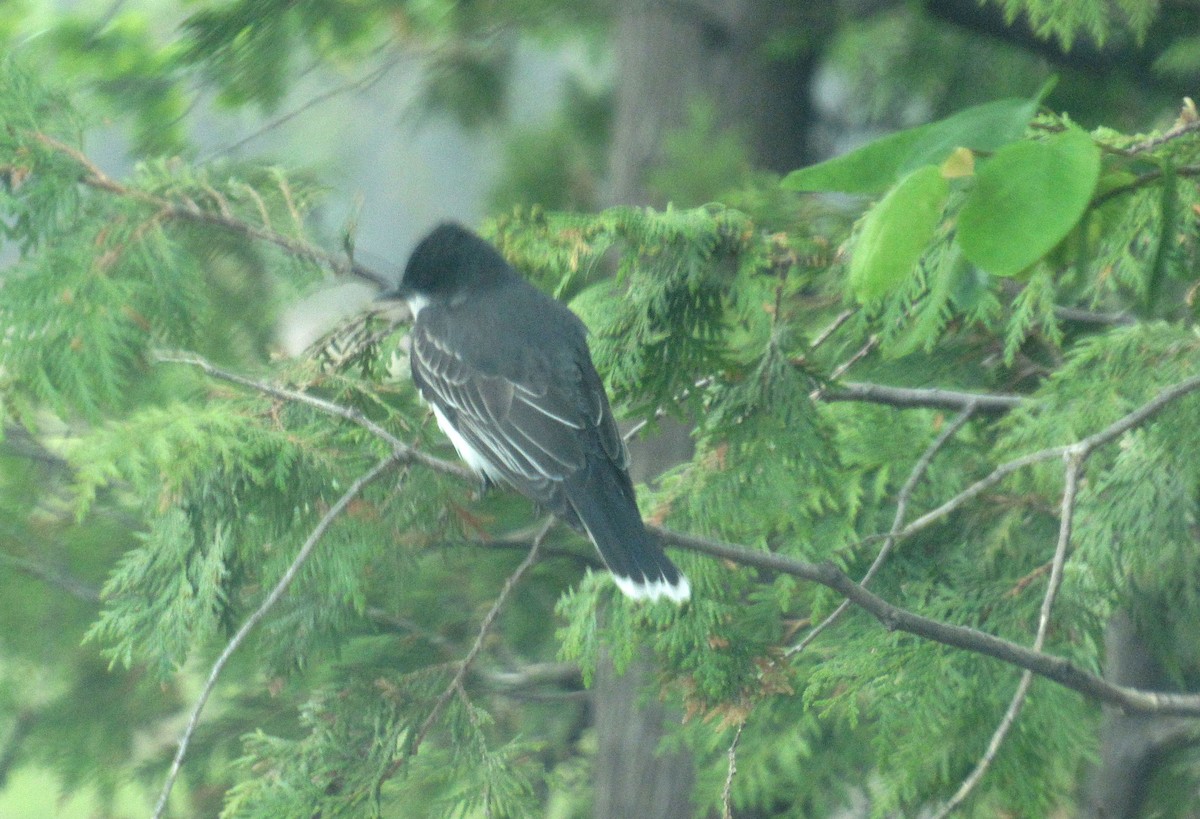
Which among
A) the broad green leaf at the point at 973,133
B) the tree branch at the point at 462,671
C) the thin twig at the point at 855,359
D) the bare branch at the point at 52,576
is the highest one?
the broad green leaf at the point at 973,133

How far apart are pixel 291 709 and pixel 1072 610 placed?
244 centimetres

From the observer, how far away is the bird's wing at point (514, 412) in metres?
2.42

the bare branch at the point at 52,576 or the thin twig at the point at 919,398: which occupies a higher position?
the thin twig at the point at 919,398

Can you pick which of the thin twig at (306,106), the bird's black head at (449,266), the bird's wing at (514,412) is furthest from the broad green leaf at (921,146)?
the thin twig at (306,106)

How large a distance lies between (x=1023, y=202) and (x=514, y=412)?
183cm

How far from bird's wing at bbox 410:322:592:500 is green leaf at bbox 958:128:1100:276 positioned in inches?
62.2

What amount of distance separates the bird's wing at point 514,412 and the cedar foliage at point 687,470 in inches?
4.5

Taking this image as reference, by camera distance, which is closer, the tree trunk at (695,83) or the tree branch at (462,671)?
the tree branch at (462,671)

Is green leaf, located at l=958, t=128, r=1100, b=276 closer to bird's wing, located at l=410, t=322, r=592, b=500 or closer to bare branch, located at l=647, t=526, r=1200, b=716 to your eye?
bare branch, located at l=647, t=526, r=1200, b=716

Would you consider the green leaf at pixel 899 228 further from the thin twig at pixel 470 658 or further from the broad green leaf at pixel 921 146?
the thin twig at pixel 470 658

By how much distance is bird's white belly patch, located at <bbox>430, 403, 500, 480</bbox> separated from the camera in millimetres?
2617

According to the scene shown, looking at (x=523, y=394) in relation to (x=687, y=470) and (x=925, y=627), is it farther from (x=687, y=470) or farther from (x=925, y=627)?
(x=925, y=627)

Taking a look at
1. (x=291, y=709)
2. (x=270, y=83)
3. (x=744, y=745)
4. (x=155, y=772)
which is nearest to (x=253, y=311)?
(x=270, y=83)

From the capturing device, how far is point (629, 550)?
2092 mm
